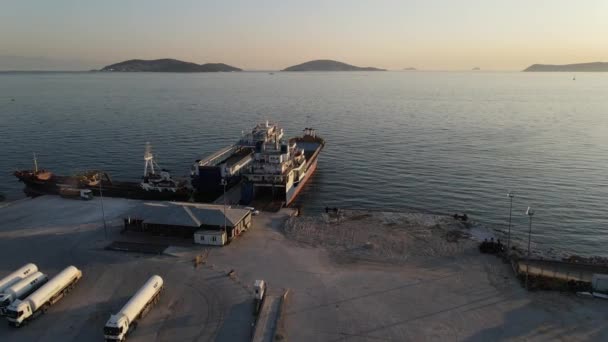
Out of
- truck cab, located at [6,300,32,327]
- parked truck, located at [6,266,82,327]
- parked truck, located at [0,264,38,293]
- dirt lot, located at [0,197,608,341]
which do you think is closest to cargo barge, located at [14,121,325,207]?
dirt lot, located at [0,197,608,341]

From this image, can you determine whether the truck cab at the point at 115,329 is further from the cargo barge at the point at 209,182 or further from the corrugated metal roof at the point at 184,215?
the cargo barge at the point at 209,182

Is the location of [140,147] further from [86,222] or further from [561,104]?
[561,104]

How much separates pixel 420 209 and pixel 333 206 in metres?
12.0

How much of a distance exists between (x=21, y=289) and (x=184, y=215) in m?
16.1

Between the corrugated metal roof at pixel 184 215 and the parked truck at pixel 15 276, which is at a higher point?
the corrugated metal roof at pixel 184 215

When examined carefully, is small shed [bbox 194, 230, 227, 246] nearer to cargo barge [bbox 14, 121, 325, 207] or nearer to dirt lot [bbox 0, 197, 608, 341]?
dirt lot [bbox 0, 197, 608, 341]

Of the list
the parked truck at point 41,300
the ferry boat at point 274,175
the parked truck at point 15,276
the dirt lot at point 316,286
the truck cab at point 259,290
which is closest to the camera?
the parked truck at point 41,300

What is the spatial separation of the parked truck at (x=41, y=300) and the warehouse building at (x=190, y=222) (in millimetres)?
11190

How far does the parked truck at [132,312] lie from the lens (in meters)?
27.1

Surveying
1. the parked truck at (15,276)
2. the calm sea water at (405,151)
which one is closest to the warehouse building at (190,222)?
the parked truck at (15,276)

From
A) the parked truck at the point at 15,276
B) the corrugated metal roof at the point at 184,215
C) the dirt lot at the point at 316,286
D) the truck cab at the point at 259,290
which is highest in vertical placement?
the corrugated metal roof at the point at 184,215

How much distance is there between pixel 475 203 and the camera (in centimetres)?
6225

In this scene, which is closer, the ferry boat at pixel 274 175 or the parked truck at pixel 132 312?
the parked truck at pixel 132 312

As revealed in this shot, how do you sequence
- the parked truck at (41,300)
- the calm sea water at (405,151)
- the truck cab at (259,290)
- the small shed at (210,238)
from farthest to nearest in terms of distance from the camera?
the calm sea water at (405,151) → the small shed at (210,238) → the truck cab at (259,290) → the parked truck at (41,300)
